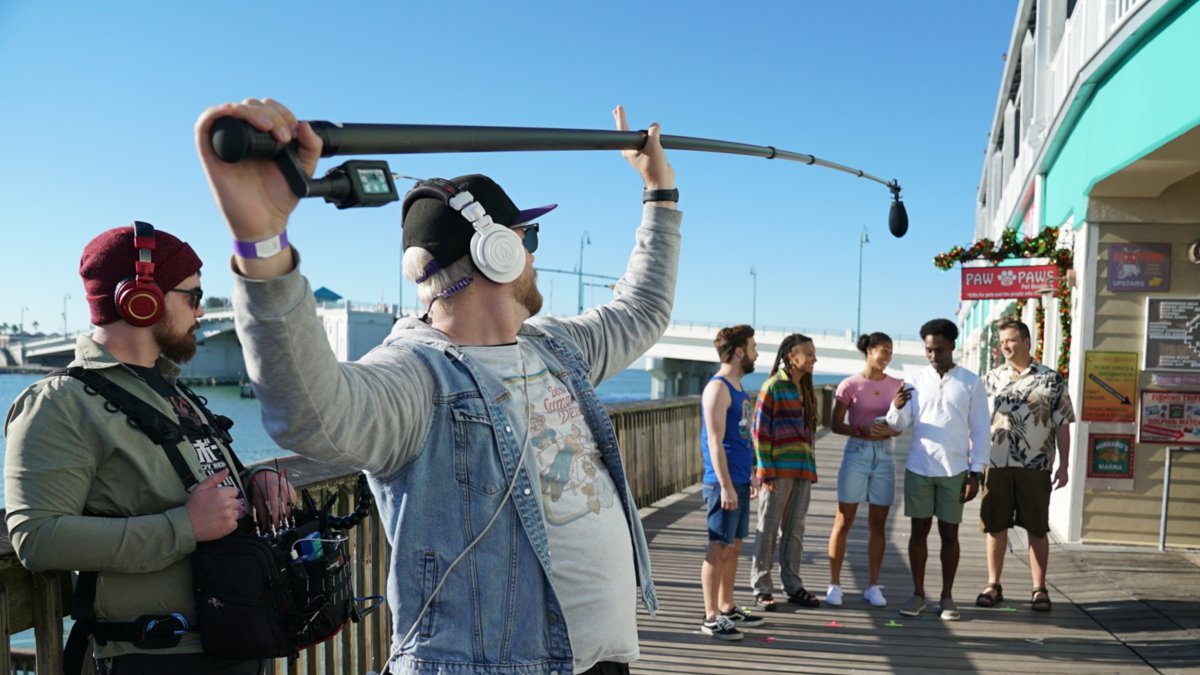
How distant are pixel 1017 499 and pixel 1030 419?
0.54m

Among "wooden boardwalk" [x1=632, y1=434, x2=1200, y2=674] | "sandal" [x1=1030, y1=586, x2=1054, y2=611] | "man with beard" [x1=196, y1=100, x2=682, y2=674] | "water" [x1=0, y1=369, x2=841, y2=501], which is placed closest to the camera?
"man with beard" [x1=196, y1=100, x2=682, y2=674]

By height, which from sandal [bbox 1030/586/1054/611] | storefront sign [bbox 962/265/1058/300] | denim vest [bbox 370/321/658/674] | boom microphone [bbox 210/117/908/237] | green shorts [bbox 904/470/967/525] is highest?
storefront sign [bbox 962/265/1058/300]

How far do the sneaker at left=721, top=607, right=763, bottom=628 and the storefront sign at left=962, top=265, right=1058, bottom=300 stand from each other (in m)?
4.09

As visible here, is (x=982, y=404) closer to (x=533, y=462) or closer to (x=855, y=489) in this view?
(x=855, y=489)

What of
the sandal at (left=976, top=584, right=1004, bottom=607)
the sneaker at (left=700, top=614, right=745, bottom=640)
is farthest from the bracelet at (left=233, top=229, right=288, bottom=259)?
the sandal at (left=976, top=584, right=1004, bottom=607)

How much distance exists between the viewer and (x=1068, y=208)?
8539mm

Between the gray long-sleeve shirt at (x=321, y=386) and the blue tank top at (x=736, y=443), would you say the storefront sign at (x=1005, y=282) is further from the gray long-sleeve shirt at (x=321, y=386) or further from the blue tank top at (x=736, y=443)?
the gray long-sleeve shirt at (x=321, y=386)

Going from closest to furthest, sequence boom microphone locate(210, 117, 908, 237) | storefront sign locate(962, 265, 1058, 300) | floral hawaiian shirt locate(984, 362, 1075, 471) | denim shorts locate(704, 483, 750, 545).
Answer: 1. boom microphone locate(210, 117, 908, 237)
2. denim shorts locate(704, 483, 750, 545)
3. floral hawaiian shirt locate(984, 362, 1075, 471)
4. storefront sign locate(962, 265, 1058, 300)

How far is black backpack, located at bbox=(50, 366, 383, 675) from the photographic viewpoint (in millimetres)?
2111

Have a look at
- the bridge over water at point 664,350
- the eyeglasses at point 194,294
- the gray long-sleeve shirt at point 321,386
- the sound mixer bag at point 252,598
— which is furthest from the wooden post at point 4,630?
the bridge over water at point 664,350

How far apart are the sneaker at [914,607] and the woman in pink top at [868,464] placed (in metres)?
→ 0.19

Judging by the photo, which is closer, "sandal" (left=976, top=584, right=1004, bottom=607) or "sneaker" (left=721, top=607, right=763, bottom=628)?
"sneaker" (left=721, top=607, right=763, bottom=628)

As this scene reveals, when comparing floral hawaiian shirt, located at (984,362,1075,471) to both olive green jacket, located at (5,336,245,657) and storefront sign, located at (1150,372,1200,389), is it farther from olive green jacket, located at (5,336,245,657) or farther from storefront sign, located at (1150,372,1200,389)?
olive green jacket, located at (5,336,245,657)

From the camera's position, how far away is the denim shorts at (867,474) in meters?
6.20
